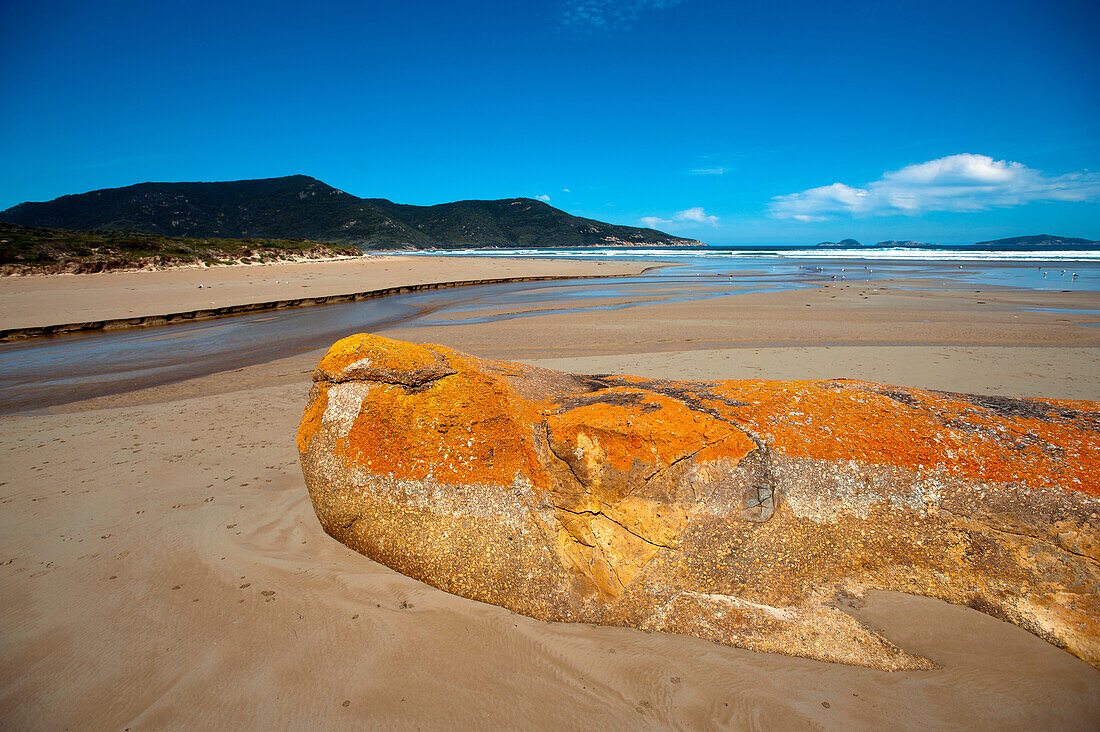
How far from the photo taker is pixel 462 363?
141 inches

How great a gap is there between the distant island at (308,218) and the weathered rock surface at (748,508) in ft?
264

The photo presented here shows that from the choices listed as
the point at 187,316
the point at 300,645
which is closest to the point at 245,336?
the point at 187,316

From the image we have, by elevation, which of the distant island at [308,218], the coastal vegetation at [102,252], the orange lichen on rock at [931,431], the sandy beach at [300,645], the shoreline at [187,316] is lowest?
the sandy beach at [300,645]

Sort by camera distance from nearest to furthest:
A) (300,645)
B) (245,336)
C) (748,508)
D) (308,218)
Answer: (300,645) → (748,508) → (245,336) → (308,218)

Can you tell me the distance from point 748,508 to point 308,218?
475 ft

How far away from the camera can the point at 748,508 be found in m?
2.70

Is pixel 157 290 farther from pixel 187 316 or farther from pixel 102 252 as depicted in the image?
pixel 102 252

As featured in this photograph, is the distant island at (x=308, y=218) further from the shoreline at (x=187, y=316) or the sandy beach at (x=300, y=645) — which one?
the sandy beach at (x=300, y=645)

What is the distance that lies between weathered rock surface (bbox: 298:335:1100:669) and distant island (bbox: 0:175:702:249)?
8032cm

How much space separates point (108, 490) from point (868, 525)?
5.99 m

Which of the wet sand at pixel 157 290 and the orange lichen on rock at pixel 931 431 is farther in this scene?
the wet sand at pixel 157 290

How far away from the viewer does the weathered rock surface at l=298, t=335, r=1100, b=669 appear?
8.13ft

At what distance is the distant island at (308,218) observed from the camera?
100 meters

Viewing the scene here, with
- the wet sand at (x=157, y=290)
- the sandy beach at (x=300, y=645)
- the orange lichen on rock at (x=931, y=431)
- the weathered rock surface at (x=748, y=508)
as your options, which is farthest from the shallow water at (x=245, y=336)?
the orange lichen on rock at (x=931, y=431)
